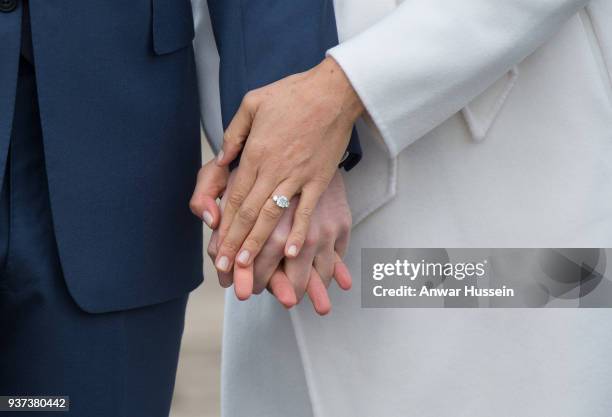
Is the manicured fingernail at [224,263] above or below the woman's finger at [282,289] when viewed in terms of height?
above

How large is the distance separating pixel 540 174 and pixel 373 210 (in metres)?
0.23

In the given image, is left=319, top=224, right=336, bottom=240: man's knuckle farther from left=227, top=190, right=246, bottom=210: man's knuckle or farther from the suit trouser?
the suit trouser

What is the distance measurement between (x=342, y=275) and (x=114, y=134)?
345 millimetres

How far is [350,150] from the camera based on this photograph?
1628 millimetres

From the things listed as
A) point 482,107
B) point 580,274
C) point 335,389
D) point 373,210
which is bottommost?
point 335,389

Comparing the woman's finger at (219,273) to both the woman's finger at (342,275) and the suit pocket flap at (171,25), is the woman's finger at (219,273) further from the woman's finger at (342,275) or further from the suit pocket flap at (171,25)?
the suit pocket flap at (171,25)

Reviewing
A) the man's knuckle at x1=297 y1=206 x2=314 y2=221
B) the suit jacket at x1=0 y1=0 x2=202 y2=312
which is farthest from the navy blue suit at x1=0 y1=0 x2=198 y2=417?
the man's knuckle at x1=297 y1=206 x2=314 y2=221

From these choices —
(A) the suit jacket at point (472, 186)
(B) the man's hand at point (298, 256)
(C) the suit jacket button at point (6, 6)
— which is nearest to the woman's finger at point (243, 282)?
(B) the man's hand at point (298, 256)

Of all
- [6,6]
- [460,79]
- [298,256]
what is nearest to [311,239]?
[298,256]

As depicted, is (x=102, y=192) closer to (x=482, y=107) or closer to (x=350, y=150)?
(x=350, y=150)

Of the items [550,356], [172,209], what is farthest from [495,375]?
[172,209]

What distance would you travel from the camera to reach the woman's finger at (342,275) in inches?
64.3

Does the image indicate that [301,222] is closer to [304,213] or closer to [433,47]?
[304,213]

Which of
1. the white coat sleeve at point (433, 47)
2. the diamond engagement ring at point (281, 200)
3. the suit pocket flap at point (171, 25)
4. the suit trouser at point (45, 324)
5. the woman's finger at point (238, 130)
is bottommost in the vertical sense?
the suit trouser at point (45, 324)
